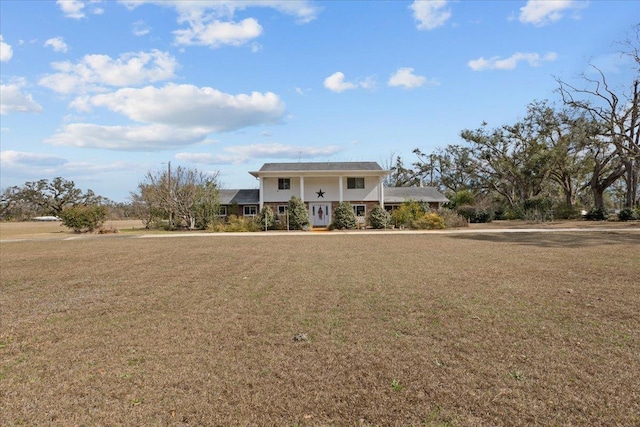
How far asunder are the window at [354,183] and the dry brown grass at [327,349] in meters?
24.9

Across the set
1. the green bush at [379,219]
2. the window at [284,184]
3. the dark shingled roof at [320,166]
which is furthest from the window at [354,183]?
the window at [284,184]

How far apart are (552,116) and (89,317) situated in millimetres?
41955

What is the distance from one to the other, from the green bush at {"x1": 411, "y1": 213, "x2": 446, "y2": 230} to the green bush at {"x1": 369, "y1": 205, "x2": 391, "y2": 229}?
73.9 inches

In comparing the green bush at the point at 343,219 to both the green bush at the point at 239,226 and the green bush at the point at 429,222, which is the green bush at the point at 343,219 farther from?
the green bush at the point at 239,226

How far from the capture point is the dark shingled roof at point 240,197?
114ft

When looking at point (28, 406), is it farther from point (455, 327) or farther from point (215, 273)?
point (215, 273)

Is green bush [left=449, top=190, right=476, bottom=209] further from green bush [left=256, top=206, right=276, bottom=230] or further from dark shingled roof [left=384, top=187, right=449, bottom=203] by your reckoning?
green bush [left=256, top=206, right=276, bottom=230]

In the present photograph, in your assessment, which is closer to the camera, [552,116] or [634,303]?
[634,303]

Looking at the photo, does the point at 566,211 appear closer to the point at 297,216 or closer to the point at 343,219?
the point at 343,219

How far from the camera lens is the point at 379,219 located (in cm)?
2912

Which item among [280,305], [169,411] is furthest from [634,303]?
[169,411]

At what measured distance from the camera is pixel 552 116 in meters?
37.8

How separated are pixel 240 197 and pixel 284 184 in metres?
4.46

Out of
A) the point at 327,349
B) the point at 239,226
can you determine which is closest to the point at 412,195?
the point at 239,226
